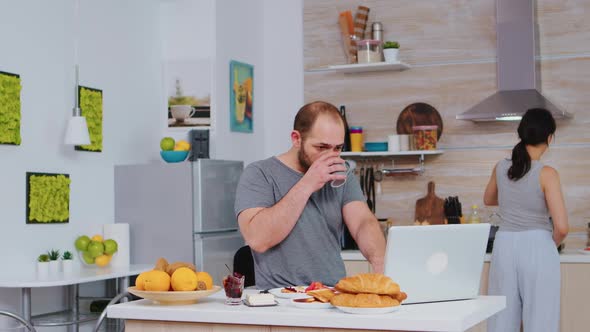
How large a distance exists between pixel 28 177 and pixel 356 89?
96.3 inches

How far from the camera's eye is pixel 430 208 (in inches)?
231

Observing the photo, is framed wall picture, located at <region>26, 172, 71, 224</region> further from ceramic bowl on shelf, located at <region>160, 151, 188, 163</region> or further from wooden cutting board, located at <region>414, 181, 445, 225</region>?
wooden cutting board, located at <region>414, 181, 445, 225</region>

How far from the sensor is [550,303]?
4.47 metres

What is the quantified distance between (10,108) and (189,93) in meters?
1.52

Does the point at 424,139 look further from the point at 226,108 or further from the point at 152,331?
the point at 152,331

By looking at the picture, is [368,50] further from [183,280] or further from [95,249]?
[183,280]

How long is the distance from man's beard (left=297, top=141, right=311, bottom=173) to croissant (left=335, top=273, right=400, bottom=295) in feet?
2.30

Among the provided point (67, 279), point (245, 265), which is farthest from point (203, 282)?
point (67, 279)

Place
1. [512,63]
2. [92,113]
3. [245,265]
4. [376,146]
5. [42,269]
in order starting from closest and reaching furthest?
[245,265] → [42,269] → [92,113] → [512,63] → [376,146]

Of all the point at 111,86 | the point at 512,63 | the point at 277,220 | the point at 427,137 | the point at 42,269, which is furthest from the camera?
the point at 427,137

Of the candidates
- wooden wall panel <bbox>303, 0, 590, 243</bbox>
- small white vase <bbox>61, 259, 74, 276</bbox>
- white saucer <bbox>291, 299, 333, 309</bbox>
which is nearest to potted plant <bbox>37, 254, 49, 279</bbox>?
small white vase <bbox>61, 259, 74, 276</bbox>

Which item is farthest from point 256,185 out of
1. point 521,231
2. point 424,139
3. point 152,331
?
point 424,139

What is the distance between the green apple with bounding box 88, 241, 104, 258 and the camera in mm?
4957

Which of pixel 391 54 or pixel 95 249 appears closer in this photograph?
pixel 95 249
